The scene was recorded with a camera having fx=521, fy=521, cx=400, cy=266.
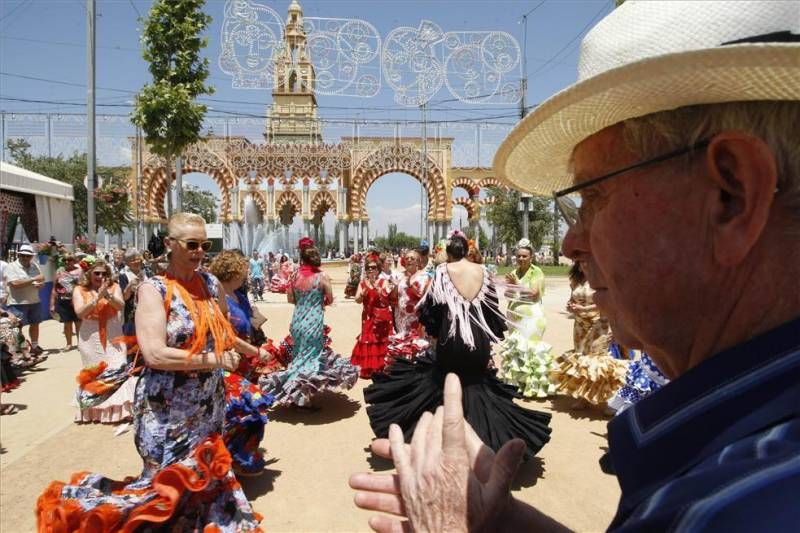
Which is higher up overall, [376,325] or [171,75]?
[171,75]

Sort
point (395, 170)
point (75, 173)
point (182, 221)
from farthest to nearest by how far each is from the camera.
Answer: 1. point (395, 170)
2. point (75, 173)
3. point (182, 221)

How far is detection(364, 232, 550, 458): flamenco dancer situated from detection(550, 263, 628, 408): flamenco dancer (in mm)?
1765

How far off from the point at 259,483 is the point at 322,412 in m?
1.94

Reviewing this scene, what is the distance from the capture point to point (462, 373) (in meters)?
4.59

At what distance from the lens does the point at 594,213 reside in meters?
1.08

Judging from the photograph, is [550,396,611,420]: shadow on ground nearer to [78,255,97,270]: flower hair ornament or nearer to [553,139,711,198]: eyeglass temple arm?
[553,139,711,198]: eyeglass temple arm

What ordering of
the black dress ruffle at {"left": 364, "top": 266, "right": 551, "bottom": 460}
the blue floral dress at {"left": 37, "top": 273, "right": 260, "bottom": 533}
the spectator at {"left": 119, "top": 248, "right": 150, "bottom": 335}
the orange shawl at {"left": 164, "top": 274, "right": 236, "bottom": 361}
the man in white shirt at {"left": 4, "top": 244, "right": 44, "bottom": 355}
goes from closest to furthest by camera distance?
the blue floral dress at {"left": 37, "top": 273, "right": 260, "bottom": 533} < the orange shawl at {"left": 164, "top": 274, "right": 236, "bottom": 361} < the black dress ruffle at {"left": 364, "top": 266, "right": 551, "bottom": 460} < the spectator at {"left": 119, "top": 248, "right": 150, "bottom": 335} < the man in white shirt at {"left": 4, "top": 244, "right": 44, "bottom": 355}

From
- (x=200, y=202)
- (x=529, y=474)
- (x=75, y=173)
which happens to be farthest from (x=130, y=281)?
(x=200, y=202)

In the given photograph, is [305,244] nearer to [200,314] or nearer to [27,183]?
[200,314]

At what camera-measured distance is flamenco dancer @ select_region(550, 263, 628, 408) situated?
19.8 feet

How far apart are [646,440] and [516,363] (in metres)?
6.31

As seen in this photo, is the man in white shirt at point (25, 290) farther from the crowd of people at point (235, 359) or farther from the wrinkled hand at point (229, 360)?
the wrinkled hand at point (229, 360)

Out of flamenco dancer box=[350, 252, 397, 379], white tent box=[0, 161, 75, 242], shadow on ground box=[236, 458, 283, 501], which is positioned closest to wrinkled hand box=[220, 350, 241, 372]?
shadow on ground box=[236, 458, 283, 501]

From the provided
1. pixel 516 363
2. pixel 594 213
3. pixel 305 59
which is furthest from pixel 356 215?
pixel 594 213
